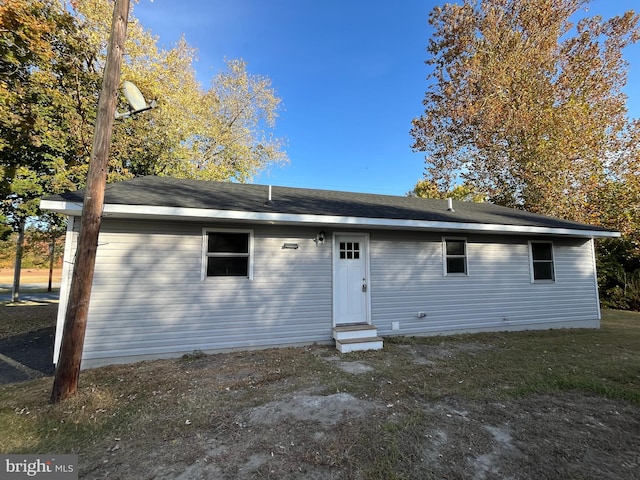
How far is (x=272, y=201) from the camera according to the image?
22.2ft

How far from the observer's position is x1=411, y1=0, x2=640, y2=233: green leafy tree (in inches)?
531

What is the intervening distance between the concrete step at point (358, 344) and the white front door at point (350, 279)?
606 millimetres

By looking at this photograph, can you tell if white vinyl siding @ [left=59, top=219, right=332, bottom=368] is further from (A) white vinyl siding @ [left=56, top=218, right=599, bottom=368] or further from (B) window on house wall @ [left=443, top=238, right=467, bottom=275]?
(B) window on house wall @ [left=443, top=238, right=467, bottom=275]

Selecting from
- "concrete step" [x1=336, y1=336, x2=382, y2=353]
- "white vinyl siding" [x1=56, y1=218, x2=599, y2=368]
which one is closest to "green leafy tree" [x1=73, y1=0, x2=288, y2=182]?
"white vinyl siding" [x1=56, y1=218, x2=599, y2=368]

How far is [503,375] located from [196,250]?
5.45 metres

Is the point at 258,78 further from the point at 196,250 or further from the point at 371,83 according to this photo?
the point at 196,250

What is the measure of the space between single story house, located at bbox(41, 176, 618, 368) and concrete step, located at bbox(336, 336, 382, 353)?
20 mm

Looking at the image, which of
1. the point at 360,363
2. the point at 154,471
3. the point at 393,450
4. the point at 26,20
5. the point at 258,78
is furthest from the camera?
the point at 258,78

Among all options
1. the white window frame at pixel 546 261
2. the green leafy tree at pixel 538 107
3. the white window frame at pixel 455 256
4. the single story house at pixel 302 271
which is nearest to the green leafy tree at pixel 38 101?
the single story house at pixel 302 271

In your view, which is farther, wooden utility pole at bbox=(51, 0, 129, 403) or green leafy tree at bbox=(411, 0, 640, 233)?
green leafy tree at bbox=(411, 0, 640, 233)

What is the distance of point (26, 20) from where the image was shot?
9031 mm

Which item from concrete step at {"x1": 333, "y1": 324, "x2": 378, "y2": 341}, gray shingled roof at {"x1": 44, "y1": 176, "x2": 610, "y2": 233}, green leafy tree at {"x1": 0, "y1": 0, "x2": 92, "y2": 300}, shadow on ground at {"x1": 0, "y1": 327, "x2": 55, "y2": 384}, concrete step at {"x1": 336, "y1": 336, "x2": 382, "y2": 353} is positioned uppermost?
green leafy tree at {"x1": 0, "y1": 0, "x2": 92, "y2": 300}

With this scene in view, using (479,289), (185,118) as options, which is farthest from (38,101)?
(479,289)

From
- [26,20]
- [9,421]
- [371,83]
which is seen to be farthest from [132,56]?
[9,421]
